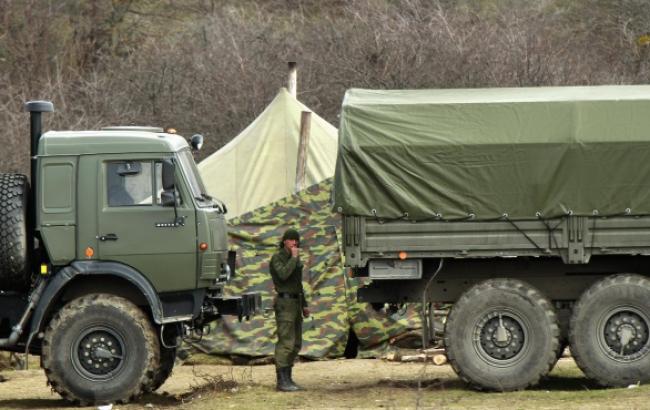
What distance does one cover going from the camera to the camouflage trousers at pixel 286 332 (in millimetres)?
15523

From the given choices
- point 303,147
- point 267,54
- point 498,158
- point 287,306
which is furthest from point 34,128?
point 267,54

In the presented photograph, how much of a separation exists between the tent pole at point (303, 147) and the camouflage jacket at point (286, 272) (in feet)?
21.3

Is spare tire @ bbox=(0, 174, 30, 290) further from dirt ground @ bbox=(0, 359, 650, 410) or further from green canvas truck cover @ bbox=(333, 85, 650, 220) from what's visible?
green canvas truck cover @ bbox=(333, 85, 650, 220)

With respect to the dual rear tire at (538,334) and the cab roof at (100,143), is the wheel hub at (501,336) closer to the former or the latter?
the dual rear tire at (538,334)

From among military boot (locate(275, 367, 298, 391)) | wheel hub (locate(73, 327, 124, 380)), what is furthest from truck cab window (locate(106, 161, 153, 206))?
military boot (locate(275, 367, 298, 391))

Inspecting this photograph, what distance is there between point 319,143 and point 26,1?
74.7ft

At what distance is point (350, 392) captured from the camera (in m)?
15.5

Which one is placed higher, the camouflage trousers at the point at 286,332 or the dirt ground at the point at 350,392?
the camouflage trousers at the point at 286,332

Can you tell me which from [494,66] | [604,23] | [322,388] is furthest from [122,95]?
[322,388]

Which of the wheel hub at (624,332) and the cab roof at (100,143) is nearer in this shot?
the wheel hub at (624,332)

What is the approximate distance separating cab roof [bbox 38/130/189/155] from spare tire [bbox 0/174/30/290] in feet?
1.74

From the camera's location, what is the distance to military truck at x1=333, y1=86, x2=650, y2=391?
1469 centimetres

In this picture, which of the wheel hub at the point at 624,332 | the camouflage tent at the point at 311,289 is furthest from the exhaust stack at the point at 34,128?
the wheel hub at the point at 624,332

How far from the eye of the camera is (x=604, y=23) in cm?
4719
